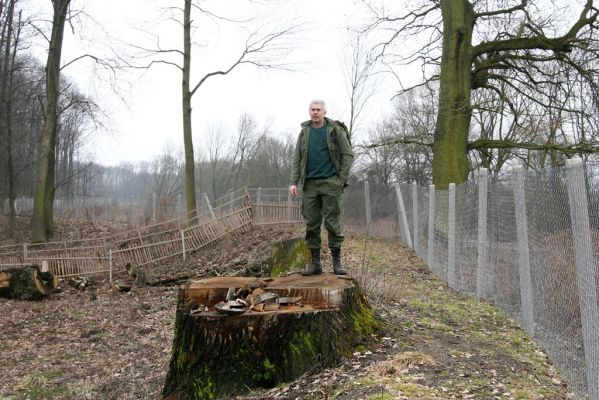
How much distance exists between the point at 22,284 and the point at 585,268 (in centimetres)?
1168

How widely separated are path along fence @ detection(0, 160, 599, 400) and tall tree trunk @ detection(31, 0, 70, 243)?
11.0 feet

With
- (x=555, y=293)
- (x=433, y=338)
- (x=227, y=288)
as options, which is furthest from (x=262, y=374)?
(x=555, y=293)

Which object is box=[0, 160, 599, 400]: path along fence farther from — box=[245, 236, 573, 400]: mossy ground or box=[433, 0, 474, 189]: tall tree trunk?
box=[433, 0, 474, 189]: tall tree trunk

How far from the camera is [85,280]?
1358 cm

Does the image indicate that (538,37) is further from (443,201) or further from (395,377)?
(395,377)

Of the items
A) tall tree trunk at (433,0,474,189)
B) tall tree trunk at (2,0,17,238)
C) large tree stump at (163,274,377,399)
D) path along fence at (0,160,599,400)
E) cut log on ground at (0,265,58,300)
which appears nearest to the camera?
path along fence at (0,160,599,400)

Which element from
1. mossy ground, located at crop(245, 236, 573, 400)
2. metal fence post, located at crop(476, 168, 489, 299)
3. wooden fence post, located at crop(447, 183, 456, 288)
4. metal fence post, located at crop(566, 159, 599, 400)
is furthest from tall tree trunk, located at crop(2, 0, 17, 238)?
metal fence post, located at crop(566, 159, 599, 400)

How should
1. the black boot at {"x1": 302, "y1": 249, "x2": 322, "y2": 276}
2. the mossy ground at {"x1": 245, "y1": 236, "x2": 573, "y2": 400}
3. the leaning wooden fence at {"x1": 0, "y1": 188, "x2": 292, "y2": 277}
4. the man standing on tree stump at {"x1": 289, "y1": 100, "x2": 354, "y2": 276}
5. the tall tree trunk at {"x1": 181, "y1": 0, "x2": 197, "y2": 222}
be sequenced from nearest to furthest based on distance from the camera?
the mossy ground at {"x1": 245, "y1": 236, "x2": 573, "y2": 400}
the man standing on tree stump at {"x1": 289, "y1": 100, "x2": 354, "y2": 276}
the black boot at {"x1": 302, "y1": 249, "x2": 322, "y2": 276}
the leaning wooden fence at {"x1": 0, "y1": 188, "x2": 292, "y2": 277}
the tall tree trunk at {"x1": 181, "y1": 0, "x2": 197, "y2": 222}

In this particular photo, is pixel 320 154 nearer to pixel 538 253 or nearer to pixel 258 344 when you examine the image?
pixel 258 344

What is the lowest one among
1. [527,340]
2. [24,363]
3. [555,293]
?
[24,363]

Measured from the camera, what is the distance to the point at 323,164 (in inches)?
226

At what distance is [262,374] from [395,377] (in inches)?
43.1

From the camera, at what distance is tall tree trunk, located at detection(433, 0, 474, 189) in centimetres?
1495

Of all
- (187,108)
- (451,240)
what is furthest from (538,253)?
(187,108)
